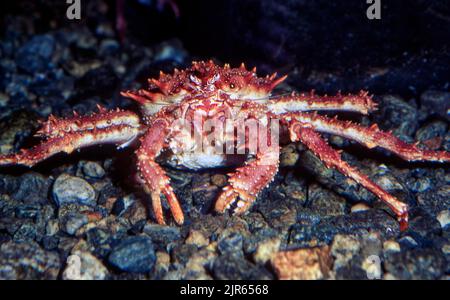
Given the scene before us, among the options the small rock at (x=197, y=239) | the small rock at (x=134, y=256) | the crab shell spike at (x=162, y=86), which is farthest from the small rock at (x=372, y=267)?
the crab shell spike at (x=162, y=86)

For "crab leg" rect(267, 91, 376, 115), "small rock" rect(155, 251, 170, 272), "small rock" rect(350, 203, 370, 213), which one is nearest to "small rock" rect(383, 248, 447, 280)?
"small rock" rect(350, 203, 370, 213)

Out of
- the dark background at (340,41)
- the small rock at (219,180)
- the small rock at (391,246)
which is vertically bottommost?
the small rock at (391,246)

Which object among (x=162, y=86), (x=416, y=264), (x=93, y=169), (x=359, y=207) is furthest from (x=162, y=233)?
(x=416, y=264)

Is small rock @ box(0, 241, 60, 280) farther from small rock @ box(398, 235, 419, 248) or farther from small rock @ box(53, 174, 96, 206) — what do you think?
small rock @ box(398, 235, 419, 248)

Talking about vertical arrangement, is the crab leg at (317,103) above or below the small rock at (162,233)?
above

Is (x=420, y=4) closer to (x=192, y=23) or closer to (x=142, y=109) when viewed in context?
(x=142, y=109)

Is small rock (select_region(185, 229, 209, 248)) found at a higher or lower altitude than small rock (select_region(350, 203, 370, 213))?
lower

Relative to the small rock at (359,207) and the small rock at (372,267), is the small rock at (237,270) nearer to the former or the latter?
the small rock at (372,267)
